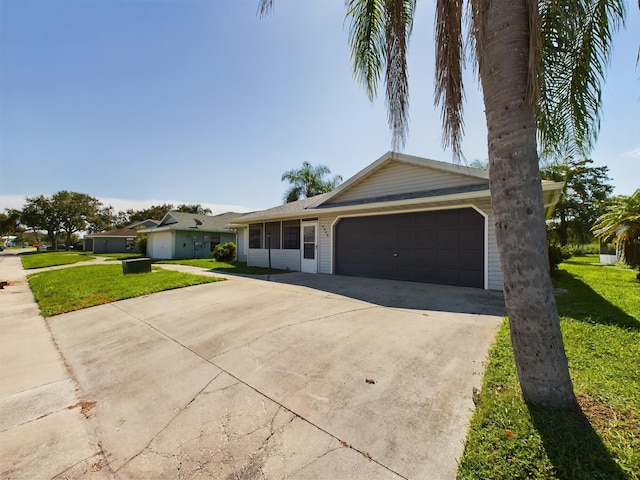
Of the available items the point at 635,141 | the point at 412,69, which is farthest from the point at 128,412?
the point at 635,141

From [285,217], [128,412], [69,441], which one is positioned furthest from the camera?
[285,217]

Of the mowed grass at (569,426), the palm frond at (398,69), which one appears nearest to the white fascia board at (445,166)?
the palm frond at (398,69)

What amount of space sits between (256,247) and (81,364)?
11574 mm

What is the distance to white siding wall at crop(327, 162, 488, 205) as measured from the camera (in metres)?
8.74

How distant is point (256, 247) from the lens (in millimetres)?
15414

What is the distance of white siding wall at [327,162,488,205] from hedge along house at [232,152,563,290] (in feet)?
0.09

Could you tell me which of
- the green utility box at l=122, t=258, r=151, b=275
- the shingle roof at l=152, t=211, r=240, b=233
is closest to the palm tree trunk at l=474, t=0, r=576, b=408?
the green utility box at l=122, t=258, r=151, b=275

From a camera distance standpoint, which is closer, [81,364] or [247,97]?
[81,364]

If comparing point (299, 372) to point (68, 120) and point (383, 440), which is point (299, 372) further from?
point (68, 120)

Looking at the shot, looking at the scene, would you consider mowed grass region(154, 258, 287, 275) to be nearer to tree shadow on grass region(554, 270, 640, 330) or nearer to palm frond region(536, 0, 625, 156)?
tree shadow on grass region(554, 270, 640, 330)

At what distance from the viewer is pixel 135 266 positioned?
12.1 metres

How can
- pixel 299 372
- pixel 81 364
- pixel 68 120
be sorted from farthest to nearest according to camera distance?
pixel 68 120, pixel 81 364, pixel 299 372

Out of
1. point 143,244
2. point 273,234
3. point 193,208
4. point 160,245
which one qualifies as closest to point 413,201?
point 273,234

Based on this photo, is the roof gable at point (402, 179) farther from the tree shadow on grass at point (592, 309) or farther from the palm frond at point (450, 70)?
the palm frond at point (450, 70)
